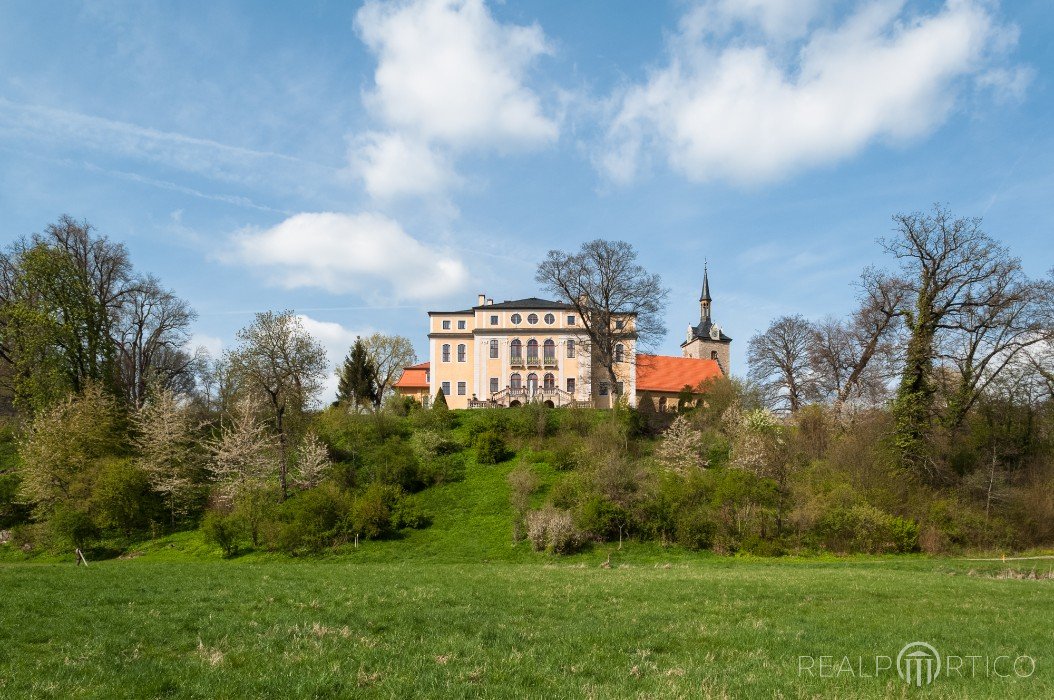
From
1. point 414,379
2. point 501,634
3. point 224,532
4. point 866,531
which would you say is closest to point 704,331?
point 414,379

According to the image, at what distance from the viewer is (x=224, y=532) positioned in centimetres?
2802

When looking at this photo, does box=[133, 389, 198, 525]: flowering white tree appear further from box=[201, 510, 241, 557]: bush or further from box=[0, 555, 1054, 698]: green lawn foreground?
box=[0, 555, 1054, 698]: green lawn foreground

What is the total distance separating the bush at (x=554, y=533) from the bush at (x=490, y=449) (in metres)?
12.1

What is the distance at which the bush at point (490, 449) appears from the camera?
4069cm

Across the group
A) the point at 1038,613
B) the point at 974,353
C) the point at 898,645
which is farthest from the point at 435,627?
the point at 974,353

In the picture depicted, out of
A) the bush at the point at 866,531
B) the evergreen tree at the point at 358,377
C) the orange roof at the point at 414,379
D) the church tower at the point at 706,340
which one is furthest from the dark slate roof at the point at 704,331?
the bush at the point at 866,531

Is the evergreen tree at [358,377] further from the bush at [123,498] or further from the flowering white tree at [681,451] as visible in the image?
the flowering white tree at [681,451]

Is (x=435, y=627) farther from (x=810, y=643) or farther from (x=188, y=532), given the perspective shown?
(x=188, y=532)

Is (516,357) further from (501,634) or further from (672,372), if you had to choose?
(501,634)

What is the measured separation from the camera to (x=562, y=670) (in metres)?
7.03

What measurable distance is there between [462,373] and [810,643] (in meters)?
60.7

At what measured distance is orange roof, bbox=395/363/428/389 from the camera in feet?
247

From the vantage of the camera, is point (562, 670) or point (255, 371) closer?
point (562, 670)

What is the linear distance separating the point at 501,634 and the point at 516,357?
58358mm
